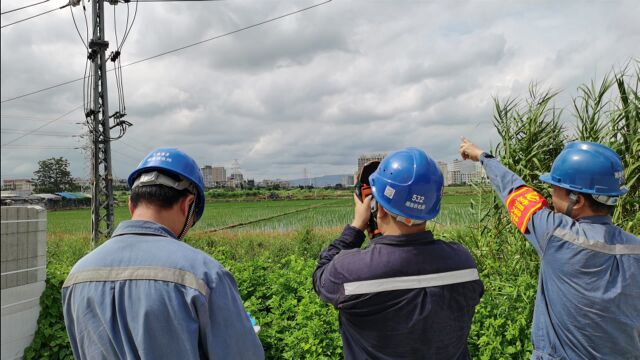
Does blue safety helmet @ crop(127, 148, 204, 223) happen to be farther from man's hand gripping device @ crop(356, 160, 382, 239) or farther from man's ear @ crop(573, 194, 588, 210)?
man's ear @ crop(573, 194, 588, 210)

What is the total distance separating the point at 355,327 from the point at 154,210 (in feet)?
2.90

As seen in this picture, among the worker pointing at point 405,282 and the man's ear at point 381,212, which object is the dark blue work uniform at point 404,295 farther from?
the man's ear at point 381,212

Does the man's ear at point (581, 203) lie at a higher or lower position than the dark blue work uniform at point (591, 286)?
higher

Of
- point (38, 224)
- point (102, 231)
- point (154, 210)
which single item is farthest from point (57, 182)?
point (154, 210)

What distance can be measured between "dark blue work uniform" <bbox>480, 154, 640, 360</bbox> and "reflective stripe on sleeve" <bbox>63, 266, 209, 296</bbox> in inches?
69.4

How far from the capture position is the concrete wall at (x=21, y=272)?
4.15 metres

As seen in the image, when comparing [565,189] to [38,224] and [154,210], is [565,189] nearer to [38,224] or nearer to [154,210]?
[154,210]

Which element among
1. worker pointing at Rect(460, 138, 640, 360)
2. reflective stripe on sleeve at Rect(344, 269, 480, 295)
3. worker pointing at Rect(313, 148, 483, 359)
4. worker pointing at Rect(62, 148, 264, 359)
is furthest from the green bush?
worker pointing at Rect(460, 138, 640, 360)

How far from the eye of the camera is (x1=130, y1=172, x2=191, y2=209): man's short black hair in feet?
5.30

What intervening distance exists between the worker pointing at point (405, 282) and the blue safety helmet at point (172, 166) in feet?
2.09

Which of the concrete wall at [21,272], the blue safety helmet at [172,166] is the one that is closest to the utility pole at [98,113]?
the concrete wall at [21,272]

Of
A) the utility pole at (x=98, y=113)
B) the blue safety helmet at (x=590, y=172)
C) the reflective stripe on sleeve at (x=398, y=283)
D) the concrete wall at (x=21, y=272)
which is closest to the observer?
the reflective stripe on sleeve at (x=398, y=283)

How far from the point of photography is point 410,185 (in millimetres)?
1752

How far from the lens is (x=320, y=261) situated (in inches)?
74.1
